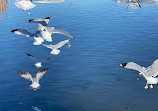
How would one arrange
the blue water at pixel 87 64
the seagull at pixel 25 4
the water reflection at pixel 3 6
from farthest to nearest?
the water reflection at pixel 3 6
the blue water at pixel 87 64
the seagull at pixel 25 4

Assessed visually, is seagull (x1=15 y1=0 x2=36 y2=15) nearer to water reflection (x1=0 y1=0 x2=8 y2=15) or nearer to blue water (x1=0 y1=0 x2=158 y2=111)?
blue water (x1=0 y1=0 x2=158 y2=111)

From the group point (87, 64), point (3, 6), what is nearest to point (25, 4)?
point (87, 64)

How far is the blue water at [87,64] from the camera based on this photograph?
14953 mm

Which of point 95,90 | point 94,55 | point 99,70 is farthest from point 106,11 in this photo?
point 95,90

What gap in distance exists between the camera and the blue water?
15.0m

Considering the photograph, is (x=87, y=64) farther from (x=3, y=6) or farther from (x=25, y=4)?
(x=3, y=6)

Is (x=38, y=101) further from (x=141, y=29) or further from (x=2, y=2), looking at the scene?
(x=2, y=2)

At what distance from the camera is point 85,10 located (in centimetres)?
3778

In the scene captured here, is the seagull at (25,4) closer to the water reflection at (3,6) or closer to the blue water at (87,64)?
the blue water at (87,64)

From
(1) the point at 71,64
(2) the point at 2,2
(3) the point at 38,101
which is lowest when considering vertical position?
(3) the point at 38,101

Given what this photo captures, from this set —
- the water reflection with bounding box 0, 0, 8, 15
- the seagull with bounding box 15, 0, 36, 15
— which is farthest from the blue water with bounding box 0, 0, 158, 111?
the seagull with bounding box 15, 0, 36, 15

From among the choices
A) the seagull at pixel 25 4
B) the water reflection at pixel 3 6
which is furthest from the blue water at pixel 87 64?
the seagull at pixel 25 4

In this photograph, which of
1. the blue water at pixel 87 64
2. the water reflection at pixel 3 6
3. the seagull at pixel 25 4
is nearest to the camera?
the seagull at pixel 25 4

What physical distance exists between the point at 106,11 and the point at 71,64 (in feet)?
65.0
